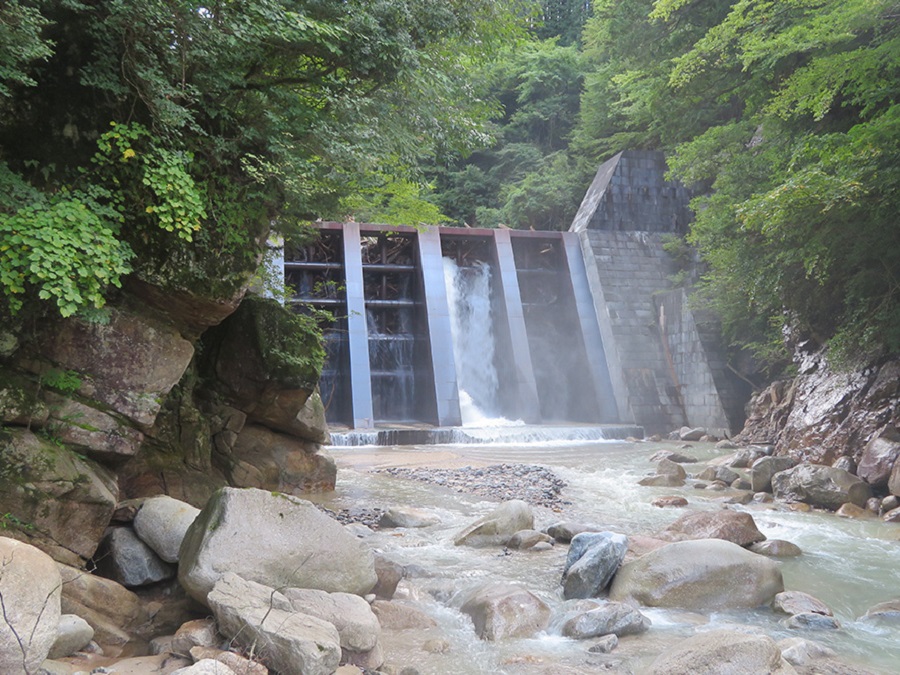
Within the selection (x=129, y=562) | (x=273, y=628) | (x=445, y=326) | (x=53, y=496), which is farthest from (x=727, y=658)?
(x=445, y=326)

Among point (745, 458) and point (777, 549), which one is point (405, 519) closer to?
point (777, 549)

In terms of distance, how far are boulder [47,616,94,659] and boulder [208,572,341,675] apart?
60 centimetres

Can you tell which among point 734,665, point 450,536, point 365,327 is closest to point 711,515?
point 450,536

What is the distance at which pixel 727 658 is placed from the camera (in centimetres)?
337

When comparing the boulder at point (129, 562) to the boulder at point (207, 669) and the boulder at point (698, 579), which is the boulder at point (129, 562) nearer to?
the boulder at point (207, 669)

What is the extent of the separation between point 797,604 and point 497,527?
251 cm

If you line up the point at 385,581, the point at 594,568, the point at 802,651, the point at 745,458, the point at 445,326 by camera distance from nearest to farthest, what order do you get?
the point at 802,651 → the point at 385,581 → the point at 594,568 → the point at 745,458 → the point at 445,326

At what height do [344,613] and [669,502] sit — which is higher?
[669,502]

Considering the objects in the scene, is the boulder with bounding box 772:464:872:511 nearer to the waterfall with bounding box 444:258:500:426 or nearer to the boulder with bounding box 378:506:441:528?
the boulder with bounding box 378:506:441:528

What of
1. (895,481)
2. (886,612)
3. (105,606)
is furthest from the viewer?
(895,481)

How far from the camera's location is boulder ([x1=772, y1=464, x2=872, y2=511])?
811 centimetres

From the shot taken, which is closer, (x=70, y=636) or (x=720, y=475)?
(x=70, y=636)

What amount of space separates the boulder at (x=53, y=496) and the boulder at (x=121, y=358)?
0.49 metres

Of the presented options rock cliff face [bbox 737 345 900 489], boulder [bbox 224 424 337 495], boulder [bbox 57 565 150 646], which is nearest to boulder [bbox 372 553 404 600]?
boulder [bbox 57 565 150 646]
